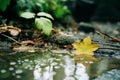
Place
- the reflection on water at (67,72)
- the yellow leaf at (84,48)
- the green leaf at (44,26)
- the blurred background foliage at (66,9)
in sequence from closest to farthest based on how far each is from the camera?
the reflection on water at (67,72), the yellow leaf at (84,48), the green leaf at (44,26), the blurred background foliage at (66,9)

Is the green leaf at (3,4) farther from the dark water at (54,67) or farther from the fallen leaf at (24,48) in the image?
the dark water at (54,67)

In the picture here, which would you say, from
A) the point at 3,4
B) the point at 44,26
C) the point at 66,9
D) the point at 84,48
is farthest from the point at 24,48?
the point at 66,9

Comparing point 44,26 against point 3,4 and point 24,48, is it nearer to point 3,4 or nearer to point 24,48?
point 24,48

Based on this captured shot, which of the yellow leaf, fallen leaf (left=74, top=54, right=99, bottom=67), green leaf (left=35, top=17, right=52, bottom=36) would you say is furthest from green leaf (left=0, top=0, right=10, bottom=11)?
fallen leaf (left=74, top=54, right=99, bottom=67)

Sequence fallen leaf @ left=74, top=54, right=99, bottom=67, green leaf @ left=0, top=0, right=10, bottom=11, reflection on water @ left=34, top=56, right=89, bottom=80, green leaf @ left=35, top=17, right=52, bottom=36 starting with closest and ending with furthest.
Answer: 1. reflection on water @ left=34, top=56, right=89, bottom=80
2. fallen leaf @ left=74, top=54, right=99, bottom=67
3. green leaf @ left=35, top=17, right=52, bottom=36
4. green leaf @ left=0, top=0, right=10, bottom=11

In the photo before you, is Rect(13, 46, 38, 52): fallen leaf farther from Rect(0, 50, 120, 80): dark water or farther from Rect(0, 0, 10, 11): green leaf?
Rect(0, 0, 10, 11): green leaf

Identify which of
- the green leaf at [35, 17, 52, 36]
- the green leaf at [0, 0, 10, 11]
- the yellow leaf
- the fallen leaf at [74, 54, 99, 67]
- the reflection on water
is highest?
the green leaf at [0, 0, 10, 11]

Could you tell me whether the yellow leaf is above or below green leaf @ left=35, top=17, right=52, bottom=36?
below

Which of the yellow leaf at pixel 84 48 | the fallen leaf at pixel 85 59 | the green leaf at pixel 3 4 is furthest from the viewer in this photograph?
the green leaf at pixel 3 4

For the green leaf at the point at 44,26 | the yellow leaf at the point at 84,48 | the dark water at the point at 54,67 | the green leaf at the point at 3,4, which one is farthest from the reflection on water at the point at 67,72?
the green leaf at the point at 3,4
